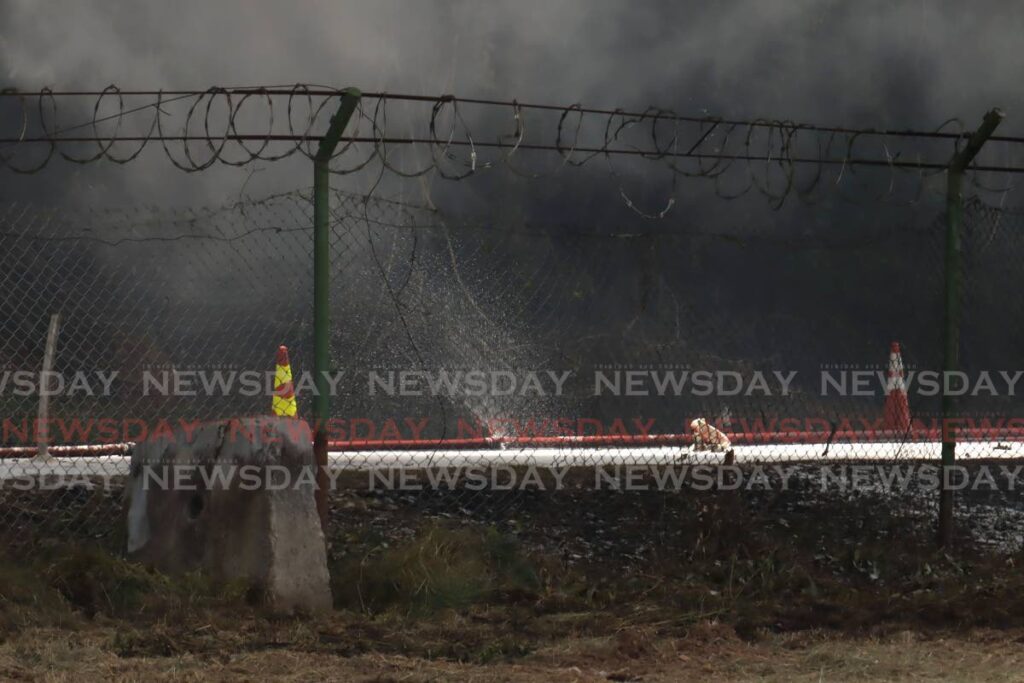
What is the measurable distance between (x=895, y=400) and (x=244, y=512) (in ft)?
24.1

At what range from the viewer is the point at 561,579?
6723mm

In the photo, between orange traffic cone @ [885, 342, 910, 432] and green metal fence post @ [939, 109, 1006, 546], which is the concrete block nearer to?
green metal fence post @ [939, 109, 1006, 546]

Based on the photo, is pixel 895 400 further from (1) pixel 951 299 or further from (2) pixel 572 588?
(2) pixel 572 588

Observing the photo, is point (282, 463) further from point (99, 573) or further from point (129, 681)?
point (129, 681)

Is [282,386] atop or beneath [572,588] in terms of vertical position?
atop

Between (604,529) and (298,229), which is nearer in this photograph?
(298,229)

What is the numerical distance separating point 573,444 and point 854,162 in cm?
367

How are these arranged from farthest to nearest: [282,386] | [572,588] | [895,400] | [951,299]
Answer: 1. [895,400]
2. [282,386]
3. [951,299]
4. [572,588]

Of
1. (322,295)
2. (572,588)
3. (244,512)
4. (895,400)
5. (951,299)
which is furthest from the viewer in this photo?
(895,400)

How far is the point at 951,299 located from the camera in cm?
772

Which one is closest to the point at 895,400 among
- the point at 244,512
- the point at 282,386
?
the point at 282,386

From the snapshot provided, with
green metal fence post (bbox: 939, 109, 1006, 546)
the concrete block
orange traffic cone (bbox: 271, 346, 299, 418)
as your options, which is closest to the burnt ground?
the concrete block

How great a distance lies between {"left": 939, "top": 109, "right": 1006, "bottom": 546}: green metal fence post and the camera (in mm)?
7625

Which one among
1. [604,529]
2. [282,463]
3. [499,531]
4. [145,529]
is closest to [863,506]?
[604,529]
